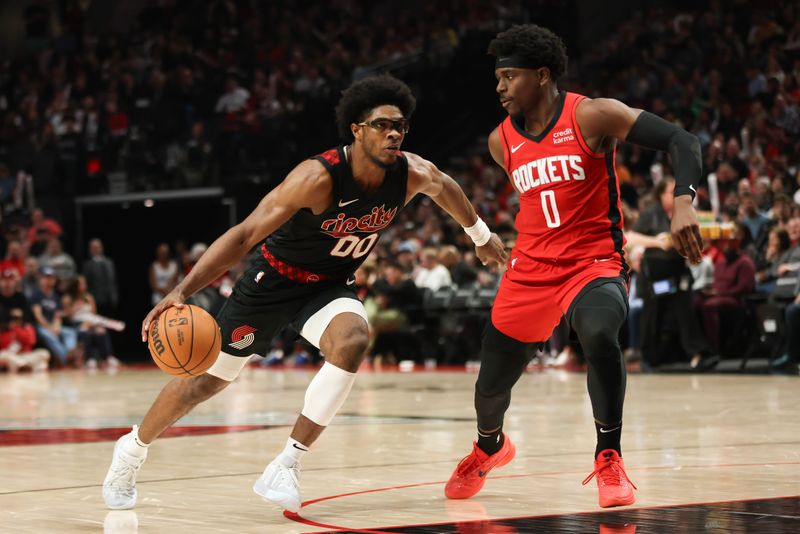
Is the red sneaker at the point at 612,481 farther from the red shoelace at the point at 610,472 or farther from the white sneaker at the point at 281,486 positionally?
the white sneaker at the point at 281,486

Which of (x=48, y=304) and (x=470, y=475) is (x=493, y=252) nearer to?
(x=470, y=475)

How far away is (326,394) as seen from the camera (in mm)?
5250

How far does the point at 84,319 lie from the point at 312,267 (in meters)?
14.0

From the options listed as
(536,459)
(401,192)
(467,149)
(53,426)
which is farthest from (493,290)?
(401,192)

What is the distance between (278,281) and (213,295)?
13.1 metres

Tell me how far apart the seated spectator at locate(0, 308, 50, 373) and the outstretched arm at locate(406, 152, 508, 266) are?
492 inches

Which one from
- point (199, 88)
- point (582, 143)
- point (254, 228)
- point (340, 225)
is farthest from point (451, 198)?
point (199, 88)

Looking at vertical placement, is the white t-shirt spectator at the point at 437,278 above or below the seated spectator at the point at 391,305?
above

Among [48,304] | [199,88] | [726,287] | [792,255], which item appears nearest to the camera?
[792,255]

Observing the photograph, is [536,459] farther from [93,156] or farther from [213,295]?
[93,156]

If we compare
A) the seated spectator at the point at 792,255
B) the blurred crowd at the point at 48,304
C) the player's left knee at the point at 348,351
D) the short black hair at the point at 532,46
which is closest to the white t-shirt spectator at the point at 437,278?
the seated spectator at the point at 792,255

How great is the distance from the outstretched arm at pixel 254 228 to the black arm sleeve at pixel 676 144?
1.29m

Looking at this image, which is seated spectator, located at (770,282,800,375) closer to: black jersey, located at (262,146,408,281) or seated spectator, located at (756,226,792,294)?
seated spectator, located at (756,226,792,294)

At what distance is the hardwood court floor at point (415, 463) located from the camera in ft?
15.9
